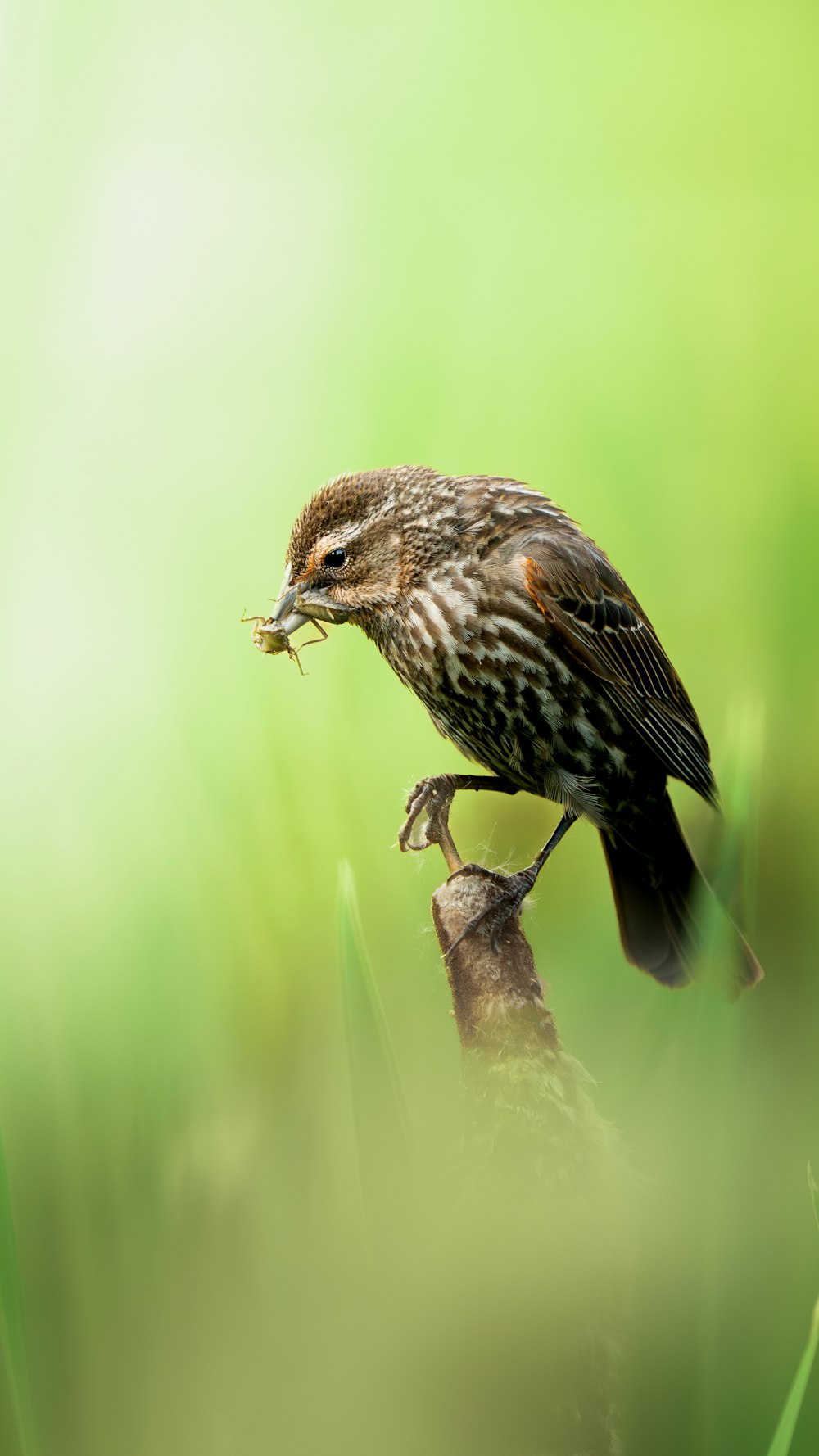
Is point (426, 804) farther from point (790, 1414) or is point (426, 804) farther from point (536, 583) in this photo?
point (790, 1414)

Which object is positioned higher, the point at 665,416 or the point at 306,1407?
the point at 665,416

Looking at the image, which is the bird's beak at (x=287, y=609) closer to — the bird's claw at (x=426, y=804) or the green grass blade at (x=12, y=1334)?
the bird's claw at (x=426, y=804)

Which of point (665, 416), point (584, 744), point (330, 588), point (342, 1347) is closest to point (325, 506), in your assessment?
point (330, 588)

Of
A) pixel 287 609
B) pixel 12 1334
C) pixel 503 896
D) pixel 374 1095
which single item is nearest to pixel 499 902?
pixel 503 896

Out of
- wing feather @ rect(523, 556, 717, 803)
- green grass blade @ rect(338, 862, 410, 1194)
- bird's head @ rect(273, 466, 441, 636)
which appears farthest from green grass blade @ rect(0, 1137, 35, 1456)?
wing feather @ rect(523, 556, 717, 803)

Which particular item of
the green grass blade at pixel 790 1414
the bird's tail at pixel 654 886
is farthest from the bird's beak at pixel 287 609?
the green grass blade at pixel 790 1414

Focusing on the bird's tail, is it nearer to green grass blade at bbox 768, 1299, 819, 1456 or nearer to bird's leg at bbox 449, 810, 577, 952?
bird's leg at bbox 449, 810, 577, 952

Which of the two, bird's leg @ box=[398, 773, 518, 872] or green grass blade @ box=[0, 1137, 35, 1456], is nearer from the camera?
green grass blade @ box=[0, 1137, 35, 1456]

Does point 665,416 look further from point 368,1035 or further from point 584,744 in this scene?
point 368,1035
